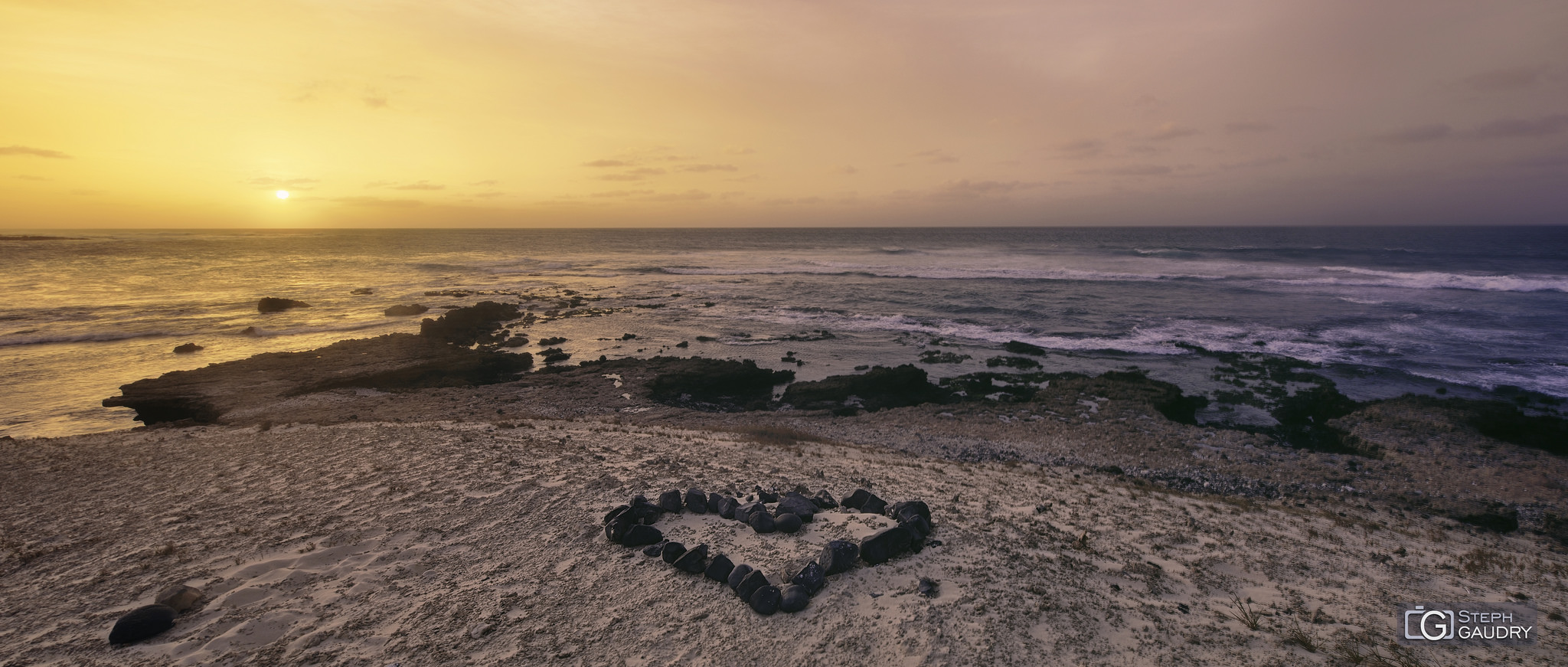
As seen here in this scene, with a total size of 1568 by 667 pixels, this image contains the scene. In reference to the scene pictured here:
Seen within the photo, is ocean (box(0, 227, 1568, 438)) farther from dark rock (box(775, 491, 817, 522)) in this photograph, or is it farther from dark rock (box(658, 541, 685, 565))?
dark rock (box(658, 541, 685, 565))

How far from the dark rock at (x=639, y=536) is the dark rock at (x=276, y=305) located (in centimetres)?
3634

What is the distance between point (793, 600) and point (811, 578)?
0.33 m

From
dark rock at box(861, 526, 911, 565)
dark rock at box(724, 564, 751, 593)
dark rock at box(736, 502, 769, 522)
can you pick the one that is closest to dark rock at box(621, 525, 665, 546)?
dark rock at box(736, 502, 769, 522)

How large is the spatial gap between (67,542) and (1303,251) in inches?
3766

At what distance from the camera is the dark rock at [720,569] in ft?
19.9

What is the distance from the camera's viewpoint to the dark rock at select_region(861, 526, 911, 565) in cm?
633

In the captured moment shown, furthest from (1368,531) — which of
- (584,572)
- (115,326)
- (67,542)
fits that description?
(115,326)

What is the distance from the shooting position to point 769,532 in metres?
7.01

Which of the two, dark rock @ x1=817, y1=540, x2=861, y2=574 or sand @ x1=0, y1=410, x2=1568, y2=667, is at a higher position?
dark rock @ x1=817, y1=540, x2=861, y2=574

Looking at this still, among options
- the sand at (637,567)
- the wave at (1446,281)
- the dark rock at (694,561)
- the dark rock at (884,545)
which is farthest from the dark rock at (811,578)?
the wave at (1446,281)

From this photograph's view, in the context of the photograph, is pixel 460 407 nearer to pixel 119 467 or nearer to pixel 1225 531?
Result: pixel 119 467

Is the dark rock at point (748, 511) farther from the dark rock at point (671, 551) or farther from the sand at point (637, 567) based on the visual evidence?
the dark rock at point (671, 551)

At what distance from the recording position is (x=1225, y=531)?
758 cm

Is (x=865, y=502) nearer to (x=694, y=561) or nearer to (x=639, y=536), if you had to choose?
(x=694, y=561)
